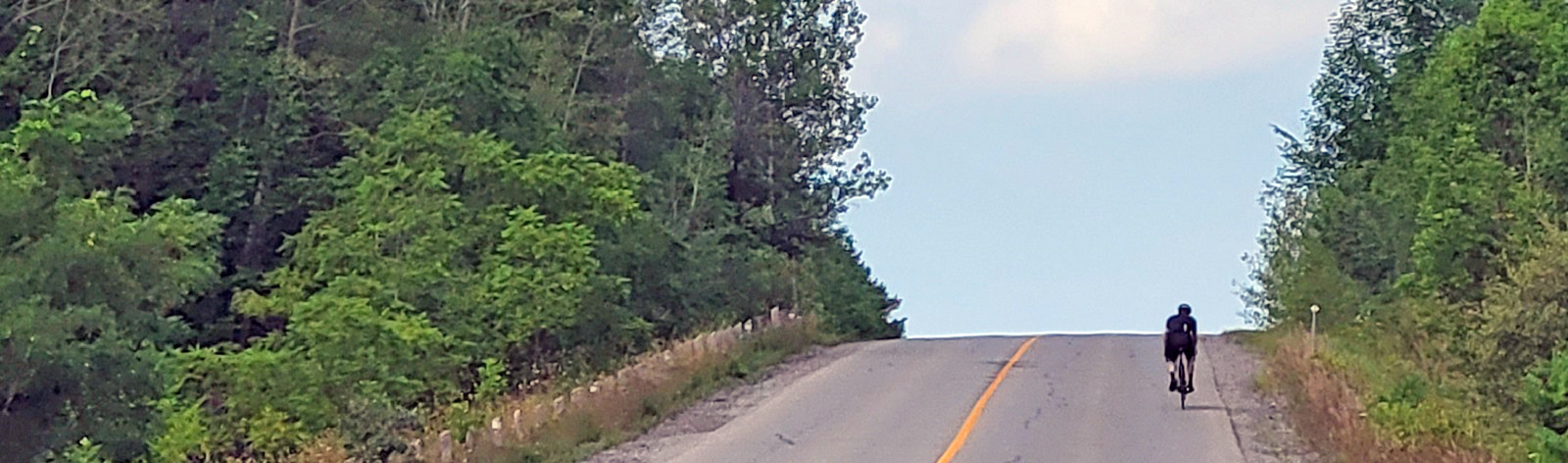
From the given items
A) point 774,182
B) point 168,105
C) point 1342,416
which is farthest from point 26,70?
point 774,182

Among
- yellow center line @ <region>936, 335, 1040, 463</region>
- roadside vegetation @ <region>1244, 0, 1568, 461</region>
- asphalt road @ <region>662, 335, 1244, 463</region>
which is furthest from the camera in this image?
roadside vegetation @ <region>1244, 0, 1568, 461</region>

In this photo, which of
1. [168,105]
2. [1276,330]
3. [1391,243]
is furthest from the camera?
[1391,243]

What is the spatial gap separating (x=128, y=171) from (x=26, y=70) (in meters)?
4.56

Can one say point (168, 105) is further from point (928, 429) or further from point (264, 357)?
point (928, 429)

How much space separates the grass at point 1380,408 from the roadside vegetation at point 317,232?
816 cm

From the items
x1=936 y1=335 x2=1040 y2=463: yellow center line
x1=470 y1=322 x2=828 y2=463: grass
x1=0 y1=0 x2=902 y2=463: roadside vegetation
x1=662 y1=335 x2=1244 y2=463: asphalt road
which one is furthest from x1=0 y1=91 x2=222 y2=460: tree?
x1=936 y1=335 x2=1040 y2=463: yellow center line

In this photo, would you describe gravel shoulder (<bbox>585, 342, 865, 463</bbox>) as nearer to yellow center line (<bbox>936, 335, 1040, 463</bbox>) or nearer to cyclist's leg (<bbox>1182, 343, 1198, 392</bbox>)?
yellow center line (<bbox>936, 335, 1040, 463</bbox>)

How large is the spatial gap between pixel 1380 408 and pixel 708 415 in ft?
28.2

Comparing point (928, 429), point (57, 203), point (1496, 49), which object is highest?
point (1496, 49)

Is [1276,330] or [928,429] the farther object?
[1276,330]

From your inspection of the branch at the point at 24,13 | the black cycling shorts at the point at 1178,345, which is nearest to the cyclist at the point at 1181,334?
the black cycling shorts at the point at 1178,345

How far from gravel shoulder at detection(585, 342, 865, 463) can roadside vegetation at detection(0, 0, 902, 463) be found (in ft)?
1.58

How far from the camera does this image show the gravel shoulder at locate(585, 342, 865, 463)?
2234cm

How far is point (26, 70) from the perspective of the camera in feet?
115
